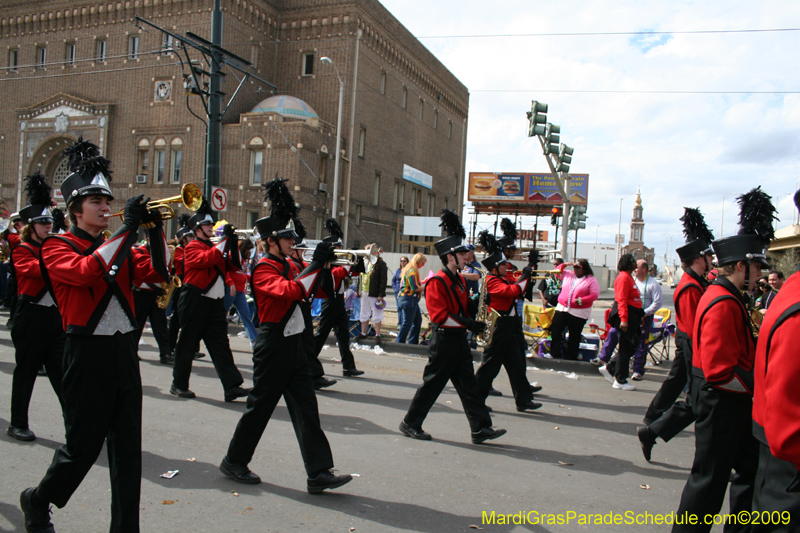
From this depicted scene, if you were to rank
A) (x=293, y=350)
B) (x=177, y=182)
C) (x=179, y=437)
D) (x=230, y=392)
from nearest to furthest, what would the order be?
(x=293, y=350), (x=179, y=437), (x=230, y=392), (x=177, y=182)

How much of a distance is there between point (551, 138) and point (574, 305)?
6.47m

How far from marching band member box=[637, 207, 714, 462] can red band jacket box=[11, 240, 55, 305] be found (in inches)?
212

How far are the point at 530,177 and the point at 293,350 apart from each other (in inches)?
1755

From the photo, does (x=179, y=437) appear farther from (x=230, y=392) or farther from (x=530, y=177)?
(x=530, y=177)

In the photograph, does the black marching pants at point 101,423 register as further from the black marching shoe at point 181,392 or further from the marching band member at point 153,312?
the marching band member at point 153,312

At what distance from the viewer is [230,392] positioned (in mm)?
6727

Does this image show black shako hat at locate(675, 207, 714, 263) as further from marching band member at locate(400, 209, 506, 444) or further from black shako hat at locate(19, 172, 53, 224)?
black shako hat at locate(19, 172, 53, 224)

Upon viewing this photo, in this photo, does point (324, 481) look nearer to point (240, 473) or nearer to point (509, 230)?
point (240, 473)

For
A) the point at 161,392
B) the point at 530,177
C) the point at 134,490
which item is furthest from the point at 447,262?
the point at 530,177

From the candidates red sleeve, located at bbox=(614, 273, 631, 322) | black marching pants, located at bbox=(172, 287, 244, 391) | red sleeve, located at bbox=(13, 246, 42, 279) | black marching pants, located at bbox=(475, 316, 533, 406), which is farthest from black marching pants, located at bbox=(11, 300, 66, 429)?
red sleeve, located at bbox=(614, 273, 631, 322)

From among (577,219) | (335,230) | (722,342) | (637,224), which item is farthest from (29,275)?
(637,224)

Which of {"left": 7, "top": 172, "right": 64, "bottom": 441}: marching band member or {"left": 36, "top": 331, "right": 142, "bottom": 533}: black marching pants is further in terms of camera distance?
{"left": 7, "top": 172, "right": 64, "bottom": 441}: marching band member

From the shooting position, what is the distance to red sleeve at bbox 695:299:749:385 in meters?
3.36

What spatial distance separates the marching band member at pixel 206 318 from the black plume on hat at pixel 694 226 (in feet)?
16.3
